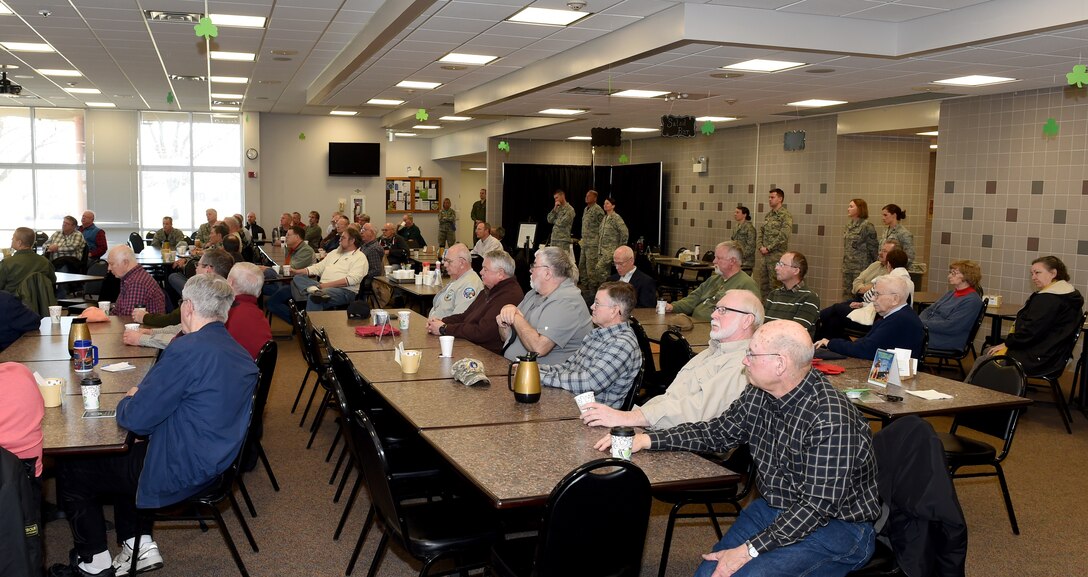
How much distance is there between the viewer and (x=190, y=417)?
316cm

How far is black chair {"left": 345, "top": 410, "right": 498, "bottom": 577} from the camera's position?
276 centimetres

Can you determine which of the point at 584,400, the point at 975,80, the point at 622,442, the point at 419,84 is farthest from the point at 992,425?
the point at 419,84

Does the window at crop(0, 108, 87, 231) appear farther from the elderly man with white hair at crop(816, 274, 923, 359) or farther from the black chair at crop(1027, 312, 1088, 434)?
the black chair at crop(1027, 312, 1088, 434)

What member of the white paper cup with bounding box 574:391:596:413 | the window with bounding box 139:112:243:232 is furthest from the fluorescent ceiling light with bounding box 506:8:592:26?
the window with bounding box 139:112:243:232

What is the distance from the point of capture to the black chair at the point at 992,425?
3.99m

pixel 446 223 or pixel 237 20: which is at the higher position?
pixel 237 20

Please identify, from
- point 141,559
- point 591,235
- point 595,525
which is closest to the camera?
point 595,525

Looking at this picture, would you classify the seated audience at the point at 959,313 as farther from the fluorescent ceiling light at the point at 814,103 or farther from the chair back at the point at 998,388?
the fluorescent ceiling light at the point at 814,103

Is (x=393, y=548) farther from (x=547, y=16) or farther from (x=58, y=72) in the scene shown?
(x=58, y=72)

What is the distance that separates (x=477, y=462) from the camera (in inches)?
105

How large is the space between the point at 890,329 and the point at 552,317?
6.59 ft

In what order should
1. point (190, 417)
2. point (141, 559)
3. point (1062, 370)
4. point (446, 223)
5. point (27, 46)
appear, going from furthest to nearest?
point (446, 223) → point (27, 46) → point (1062, 370) → point (141, 559) → point (190, 417)

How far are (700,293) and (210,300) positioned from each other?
4203mm

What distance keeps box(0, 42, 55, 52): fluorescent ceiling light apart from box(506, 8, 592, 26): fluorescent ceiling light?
5.54 m
